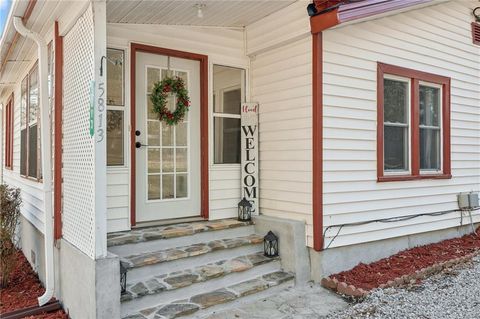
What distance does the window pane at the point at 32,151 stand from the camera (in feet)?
16.8

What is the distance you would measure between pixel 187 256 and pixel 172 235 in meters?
0.32

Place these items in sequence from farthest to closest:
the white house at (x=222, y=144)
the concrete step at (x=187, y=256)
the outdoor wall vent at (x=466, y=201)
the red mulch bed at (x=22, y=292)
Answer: the outdoor wall vent at (x=466, y=201), the red mulch bed at (x=22, y=292), the concrete step at (x=187, y=256), the white house at (x=222, y=144)

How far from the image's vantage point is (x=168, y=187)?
15.3 ft

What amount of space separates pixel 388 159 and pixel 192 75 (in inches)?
105

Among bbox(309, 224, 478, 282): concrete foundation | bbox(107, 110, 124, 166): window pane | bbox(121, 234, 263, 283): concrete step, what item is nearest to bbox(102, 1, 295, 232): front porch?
bbox(107, 110, 124, 166): window pane

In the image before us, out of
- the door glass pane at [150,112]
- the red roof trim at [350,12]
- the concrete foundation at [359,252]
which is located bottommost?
the concrete foundation at [359,252]

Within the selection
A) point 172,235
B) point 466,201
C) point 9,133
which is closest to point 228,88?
point 172,235

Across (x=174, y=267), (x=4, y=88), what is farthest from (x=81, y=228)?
(x=4, y=88)

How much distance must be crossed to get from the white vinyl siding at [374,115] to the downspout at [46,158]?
280cm

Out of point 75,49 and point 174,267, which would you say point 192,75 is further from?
point 174,267

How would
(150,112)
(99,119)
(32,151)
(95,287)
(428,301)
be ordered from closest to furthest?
1. (95,287)
2. (99,119)
3. (428,301)
4. (150,112)
5. (32,151)

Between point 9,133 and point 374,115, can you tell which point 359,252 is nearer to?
point 374,115

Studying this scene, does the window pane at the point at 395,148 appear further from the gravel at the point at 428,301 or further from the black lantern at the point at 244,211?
the black lantern at the point at 244,211

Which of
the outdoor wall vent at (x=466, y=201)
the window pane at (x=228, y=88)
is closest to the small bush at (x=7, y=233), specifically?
the window pane at (x=228, y=88)
